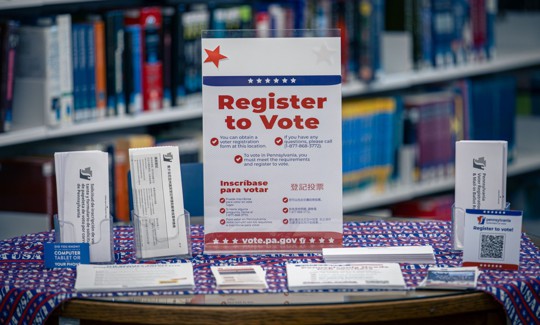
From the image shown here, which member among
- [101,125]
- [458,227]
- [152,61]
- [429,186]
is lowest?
[429,186]

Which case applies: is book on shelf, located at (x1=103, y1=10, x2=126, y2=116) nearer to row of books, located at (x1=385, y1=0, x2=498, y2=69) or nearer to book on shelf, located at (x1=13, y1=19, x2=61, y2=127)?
book on shelf, located at (x1=13, y1=19, x2=61, y2=127)

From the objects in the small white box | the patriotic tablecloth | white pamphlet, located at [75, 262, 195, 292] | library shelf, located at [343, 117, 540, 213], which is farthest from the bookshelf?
the small white box

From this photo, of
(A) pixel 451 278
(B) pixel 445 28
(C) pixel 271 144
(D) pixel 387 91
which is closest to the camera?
(A) pixel 451 278

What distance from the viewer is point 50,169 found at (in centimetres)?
342

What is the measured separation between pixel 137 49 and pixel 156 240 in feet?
5.30

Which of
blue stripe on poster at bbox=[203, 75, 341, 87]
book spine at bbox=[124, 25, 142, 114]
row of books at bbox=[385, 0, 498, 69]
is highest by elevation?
row of books at bbox=[385, 0, 498, 69]

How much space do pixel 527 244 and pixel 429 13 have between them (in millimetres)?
2450

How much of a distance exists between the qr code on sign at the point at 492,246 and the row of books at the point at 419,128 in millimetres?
2166

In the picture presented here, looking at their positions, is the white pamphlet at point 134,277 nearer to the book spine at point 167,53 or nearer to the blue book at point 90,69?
the blue book at point 90,69

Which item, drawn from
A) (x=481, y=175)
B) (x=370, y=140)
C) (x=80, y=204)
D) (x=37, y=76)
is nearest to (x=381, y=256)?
(x=481, y=175)

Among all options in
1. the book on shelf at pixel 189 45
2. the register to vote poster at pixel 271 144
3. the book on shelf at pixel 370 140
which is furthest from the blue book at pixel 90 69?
the register to vote poster at pixel 271 144

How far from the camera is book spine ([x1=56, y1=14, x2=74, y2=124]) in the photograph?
3352 millimetres

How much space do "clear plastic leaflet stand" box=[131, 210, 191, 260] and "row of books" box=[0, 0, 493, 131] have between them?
51.4 inches

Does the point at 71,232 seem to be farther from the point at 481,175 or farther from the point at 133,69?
the point at 133,69
